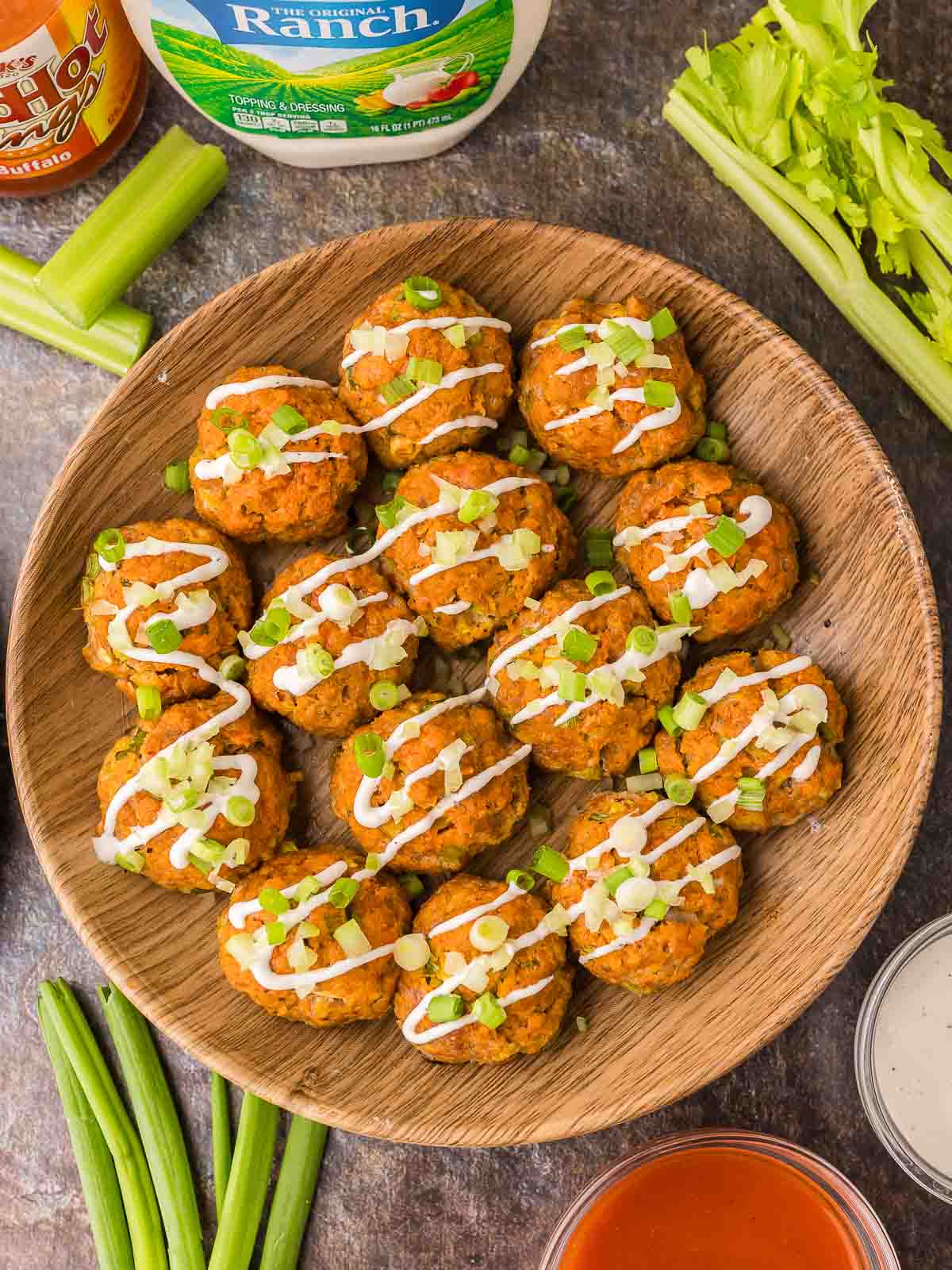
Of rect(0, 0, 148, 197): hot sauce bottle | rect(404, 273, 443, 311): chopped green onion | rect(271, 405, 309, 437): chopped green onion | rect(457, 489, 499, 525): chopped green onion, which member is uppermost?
rect(0, 0, 148, 197): hot sauce bottle

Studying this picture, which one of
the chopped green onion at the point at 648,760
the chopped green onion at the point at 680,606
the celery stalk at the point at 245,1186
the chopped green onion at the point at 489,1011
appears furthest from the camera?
the celery stalk at the point at 245,1186

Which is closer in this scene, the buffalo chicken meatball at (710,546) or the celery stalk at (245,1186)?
the buffalo chicken meatball at (710,546)

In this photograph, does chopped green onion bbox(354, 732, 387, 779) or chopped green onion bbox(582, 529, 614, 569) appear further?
→ chopped green onion bbox(582, 529, 614, 569)

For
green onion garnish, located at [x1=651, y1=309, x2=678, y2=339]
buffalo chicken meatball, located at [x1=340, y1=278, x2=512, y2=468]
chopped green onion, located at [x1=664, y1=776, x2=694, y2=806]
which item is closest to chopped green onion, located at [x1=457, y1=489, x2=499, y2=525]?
buffalo chicken meatball, located at [x1=340, y1=278, x2=512, y2=468]

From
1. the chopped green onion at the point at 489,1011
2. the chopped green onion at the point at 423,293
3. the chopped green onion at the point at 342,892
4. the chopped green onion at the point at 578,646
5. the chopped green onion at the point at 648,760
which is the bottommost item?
the chopped green onion at the point at 489,1011

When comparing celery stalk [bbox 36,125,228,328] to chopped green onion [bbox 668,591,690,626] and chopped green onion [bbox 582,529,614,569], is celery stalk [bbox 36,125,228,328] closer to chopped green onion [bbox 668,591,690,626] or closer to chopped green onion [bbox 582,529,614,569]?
chopped green onion [bbox 582,529,614,569]

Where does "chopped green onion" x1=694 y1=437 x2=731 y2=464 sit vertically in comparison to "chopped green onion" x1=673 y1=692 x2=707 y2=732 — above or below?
above

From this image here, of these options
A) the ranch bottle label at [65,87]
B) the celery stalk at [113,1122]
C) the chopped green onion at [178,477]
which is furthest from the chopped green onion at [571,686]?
the ranch bottle label at [65,87]

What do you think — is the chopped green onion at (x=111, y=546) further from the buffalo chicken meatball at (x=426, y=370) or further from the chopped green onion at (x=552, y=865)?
the chopped green onion at (x=552, y=865)
